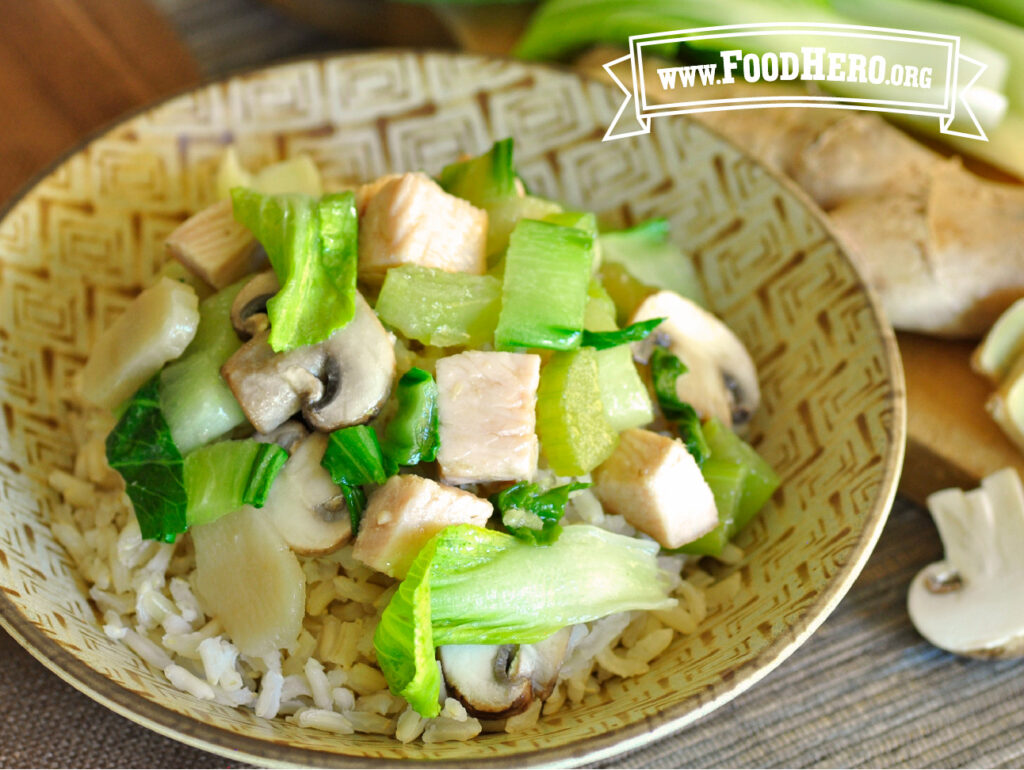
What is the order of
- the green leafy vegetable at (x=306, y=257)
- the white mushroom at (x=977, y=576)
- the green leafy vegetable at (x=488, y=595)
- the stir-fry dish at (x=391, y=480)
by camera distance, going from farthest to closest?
the white mushroom at (x=977, y=576) < the green leafy vegetable at (x=306, y=257) < the stir-fry dish at (x=391, y=480) < the green leafy vegetable at (x=488, y=595)

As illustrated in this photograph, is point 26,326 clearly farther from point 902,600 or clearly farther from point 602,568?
point 902,600

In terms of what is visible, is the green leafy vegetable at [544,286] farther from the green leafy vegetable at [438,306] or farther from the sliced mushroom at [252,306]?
the sliced mushroom at [252,306]

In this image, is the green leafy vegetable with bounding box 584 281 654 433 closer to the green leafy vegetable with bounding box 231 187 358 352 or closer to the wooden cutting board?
the green leafy vegetable with bounding box 231 187 358 352

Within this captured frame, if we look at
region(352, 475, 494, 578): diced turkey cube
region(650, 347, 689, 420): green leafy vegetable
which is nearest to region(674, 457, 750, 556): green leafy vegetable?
region(650, 347, 689, 420): green leafy vegetable

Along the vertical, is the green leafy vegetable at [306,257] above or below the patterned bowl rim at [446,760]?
above

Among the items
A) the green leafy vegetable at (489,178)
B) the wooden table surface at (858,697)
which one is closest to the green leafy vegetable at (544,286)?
the green leafy vegetable at (489,178)

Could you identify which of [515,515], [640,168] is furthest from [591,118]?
[515,515]
